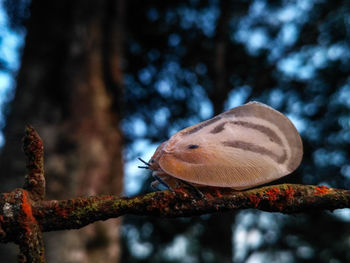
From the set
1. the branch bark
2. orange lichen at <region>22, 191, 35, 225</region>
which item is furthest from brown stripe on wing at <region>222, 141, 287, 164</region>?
orange lichen at <region>22, 191, 35, 225</region>

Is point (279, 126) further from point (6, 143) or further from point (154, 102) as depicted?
point (154, 102)

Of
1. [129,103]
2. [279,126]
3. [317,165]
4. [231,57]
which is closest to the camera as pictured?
[279,126]

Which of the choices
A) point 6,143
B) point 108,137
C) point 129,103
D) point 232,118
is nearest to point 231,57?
point 129,103

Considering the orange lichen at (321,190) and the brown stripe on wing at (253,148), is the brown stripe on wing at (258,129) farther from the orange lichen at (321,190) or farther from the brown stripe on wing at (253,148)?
the orange lichen at (321,190)

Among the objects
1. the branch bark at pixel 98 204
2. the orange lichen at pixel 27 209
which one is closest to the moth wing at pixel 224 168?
the branch bark at pixel 98 204

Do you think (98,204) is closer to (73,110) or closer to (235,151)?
(235,151)

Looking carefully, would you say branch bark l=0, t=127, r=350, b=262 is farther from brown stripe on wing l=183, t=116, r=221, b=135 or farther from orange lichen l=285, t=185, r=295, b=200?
brown stripe on wing l=183, t=116, r=221, b=135
